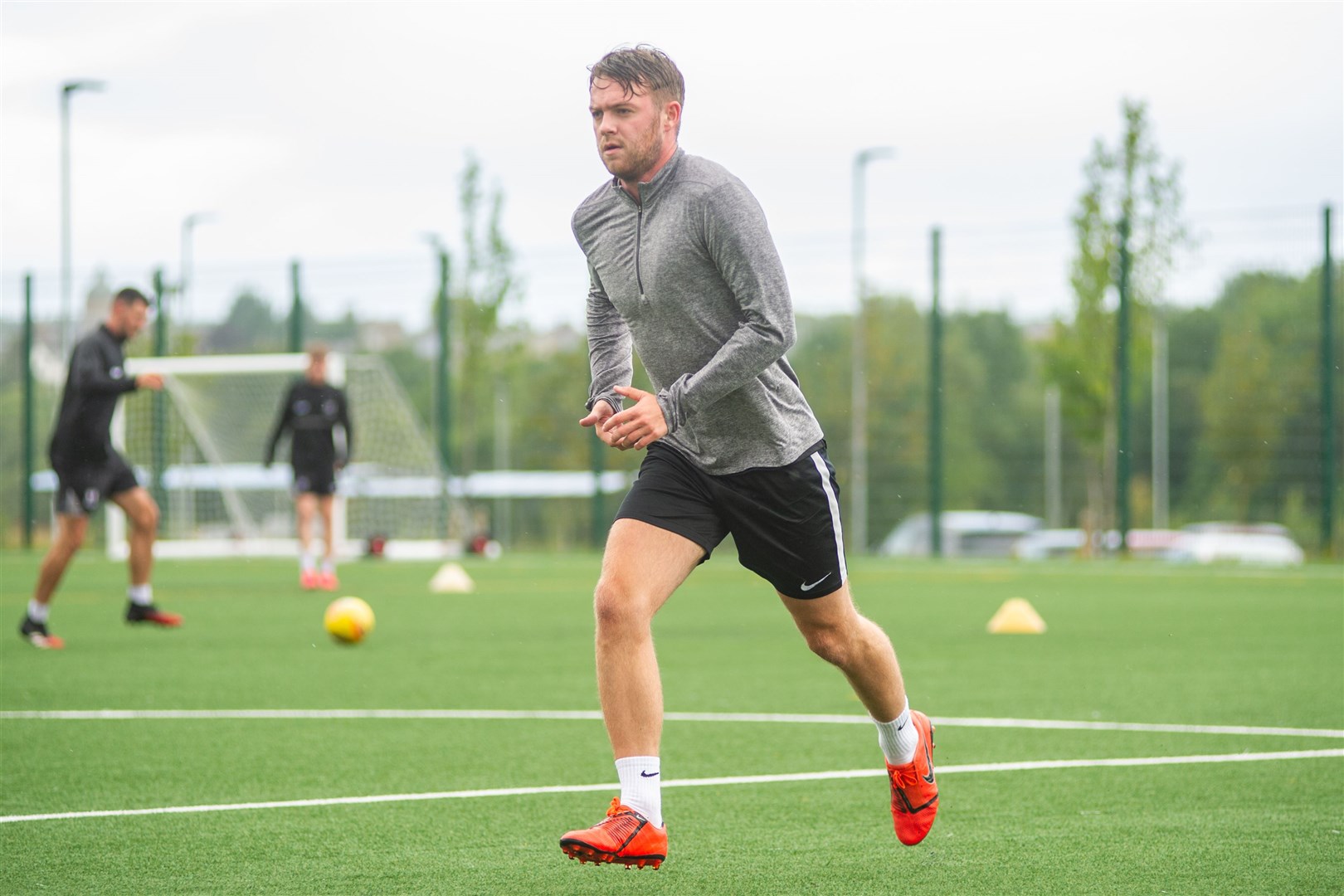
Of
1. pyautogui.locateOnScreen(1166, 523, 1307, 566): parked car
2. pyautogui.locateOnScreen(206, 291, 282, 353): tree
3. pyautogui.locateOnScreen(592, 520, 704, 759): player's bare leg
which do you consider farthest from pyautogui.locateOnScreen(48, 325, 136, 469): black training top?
pyautogui.locateOnScreen(1166, 523, 1307, 566): parked car

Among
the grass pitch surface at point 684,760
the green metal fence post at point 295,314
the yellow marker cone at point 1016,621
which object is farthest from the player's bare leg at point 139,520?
the green metal fence post at point 295,314

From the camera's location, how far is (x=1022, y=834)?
4762mm

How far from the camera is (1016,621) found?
37.4 ft

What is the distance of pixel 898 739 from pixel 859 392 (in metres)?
25.8

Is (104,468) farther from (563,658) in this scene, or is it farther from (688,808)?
(688,808)

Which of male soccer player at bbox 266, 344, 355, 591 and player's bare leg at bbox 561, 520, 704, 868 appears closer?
player's bare leg at bbox 561, 520, 704, 868

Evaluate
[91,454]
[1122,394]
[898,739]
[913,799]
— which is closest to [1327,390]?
[1122,394]

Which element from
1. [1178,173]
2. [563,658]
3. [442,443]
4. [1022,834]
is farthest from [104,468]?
[1178,173]

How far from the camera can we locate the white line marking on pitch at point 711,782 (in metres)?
5.18

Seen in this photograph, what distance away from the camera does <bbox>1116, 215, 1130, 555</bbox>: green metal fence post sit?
20.9m

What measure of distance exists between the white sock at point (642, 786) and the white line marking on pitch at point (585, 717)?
299 centimetres

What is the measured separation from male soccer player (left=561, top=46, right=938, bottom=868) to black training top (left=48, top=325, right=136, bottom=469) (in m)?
6.90

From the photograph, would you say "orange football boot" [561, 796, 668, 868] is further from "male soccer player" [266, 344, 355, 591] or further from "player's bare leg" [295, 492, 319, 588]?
"male soccer player" [266, 344, 355, 591]

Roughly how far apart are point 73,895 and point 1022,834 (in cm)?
253
